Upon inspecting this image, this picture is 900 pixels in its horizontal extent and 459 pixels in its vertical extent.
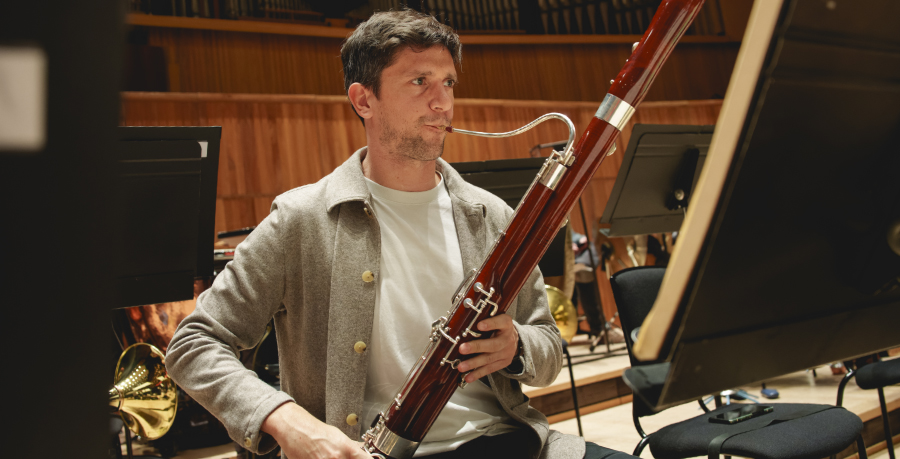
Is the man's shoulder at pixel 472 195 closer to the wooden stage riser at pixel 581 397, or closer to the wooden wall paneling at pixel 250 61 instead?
the wooden stage riser at pixel 581 397

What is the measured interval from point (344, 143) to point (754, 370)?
502 centimetres

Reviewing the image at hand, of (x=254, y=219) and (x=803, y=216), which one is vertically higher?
(x=803, y=216)

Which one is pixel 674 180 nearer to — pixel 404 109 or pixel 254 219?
pixel 404 109

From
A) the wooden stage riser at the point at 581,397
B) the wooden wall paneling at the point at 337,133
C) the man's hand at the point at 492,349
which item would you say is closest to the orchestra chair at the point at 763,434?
the man's hand at the point at 492,349

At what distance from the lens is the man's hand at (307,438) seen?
1124mm

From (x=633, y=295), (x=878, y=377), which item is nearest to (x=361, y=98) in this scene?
(x=633, y=295)

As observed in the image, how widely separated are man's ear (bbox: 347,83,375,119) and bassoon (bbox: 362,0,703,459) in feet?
1.81

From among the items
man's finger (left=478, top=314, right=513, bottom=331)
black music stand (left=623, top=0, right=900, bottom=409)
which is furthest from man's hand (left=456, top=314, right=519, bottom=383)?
black music stand (left=623, top=0, right=900, bottom=409)

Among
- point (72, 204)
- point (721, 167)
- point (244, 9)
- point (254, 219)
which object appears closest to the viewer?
point (72, 204)

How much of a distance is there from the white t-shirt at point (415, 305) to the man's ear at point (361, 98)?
193 mm

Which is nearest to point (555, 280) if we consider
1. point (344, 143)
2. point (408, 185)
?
point (344, 143)

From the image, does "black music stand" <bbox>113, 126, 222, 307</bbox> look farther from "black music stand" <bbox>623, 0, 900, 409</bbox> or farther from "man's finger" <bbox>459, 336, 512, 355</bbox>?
"black music stand" <bbox>623, 0, 900, 409</bbox>

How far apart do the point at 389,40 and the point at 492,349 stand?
2.63ft

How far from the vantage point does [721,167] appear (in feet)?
1.77
